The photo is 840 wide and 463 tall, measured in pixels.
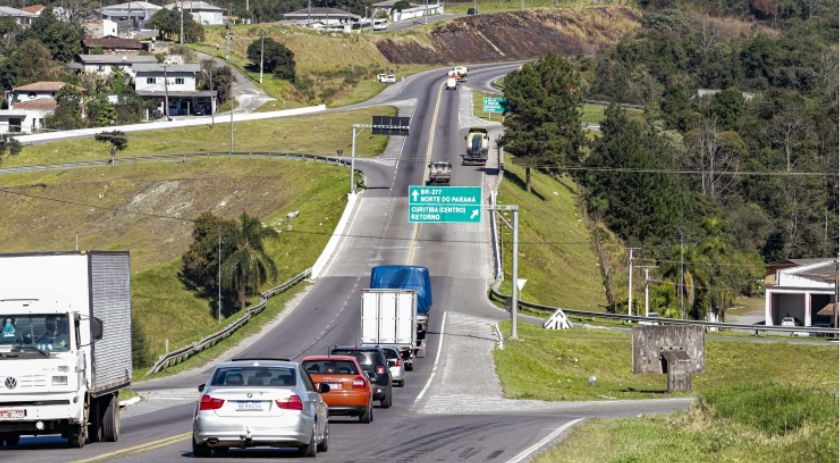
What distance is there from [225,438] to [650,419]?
1452cm

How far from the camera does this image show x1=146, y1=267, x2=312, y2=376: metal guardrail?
55.3 meters

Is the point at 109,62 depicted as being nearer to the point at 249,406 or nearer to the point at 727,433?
the point at 727,433

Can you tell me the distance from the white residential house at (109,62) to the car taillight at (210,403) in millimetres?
153162

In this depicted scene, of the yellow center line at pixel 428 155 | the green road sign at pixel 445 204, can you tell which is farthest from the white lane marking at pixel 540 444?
the yellow center line at pixel 428 155

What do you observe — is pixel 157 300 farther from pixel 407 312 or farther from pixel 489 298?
pixel 407 312

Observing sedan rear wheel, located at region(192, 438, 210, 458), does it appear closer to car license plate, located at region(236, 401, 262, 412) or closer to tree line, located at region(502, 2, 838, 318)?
car license plate, located at region(236, 401, 262, 412)

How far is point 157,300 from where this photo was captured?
287 ft

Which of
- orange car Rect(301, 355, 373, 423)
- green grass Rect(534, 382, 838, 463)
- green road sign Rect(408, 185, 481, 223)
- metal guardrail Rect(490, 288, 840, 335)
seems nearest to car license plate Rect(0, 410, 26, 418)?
orange car Rect(301, 355, 373, 423)

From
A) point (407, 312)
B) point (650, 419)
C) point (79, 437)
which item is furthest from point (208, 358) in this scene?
point (79, 437)

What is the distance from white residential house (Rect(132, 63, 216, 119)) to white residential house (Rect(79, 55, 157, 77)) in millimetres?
4474

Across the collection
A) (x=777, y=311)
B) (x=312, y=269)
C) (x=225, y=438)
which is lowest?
(x=777, y=311)

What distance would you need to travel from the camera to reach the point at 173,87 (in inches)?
6491

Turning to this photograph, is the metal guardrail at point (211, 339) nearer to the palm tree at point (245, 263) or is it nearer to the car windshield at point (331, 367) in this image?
the palm tree at point (245, 263)

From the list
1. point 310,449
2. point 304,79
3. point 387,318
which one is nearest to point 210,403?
point 310,449
